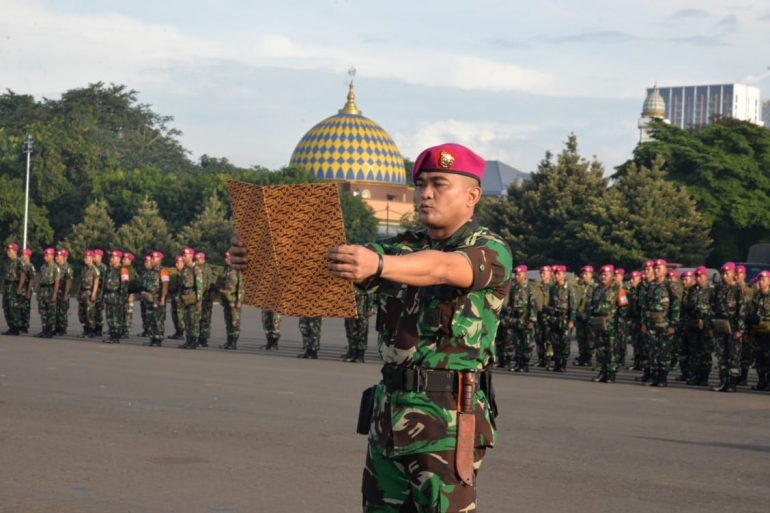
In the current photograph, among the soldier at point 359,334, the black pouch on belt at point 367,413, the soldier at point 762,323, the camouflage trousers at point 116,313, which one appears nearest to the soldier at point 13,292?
the camouflage trousers at point 116,313

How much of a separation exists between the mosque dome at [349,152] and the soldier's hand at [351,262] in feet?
300

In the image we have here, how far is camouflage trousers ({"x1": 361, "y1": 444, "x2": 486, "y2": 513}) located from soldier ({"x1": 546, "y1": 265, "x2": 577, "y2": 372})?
16.7 meters

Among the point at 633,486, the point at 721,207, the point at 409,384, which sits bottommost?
the point at 633,486

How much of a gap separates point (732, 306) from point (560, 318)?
154 inches

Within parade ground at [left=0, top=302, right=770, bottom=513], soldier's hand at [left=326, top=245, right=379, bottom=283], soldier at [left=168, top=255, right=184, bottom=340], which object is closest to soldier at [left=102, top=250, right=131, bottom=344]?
soldier at [left=168, top=255, right=184, bottom=340]

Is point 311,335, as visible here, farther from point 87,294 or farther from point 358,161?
point 358,161

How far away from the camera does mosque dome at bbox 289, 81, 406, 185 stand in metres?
97.4

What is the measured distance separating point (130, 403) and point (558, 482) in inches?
216

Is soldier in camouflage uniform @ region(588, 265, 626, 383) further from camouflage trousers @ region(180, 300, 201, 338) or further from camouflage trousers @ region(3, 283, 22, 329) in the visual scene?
camouflage trousers @ region(3, 283, 22, 329)

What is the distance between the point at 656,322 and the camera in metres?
18.7

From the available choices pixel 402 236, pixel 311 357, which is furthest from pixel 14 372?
pixel 402 236

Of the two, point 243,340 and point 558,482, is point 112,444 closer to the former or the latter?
point 558,482

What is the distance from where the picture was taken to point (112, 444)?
33.2 ft

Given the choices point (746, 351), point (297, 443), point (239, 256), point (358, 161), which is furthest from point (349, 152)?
point (239, 256)
